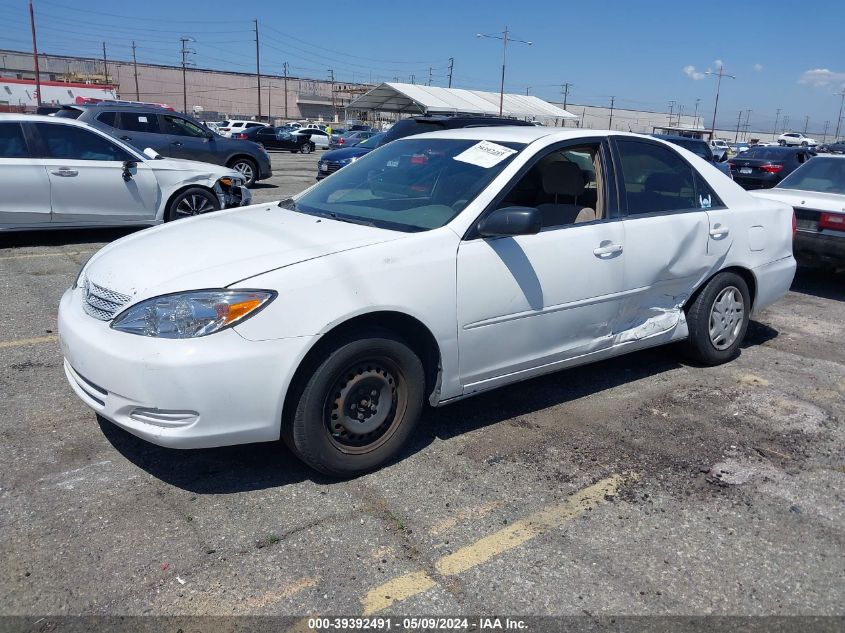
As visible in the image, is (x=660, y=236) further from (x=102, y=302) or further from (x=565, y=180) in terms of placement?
(x=102, y=302)

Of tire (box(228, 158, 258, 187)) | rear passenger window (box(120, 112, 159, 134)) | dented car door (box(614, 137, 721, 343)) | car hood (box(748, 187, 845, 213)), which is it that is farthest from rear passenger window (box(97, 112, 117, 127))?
dented car door (box(614, 137, 721, 343))

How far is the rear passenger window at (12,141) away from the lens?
8102 mm

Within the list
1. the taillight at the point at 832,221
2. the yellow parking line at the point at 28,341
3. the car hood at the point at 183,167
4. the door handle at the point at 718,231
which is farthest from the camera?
the car hood at the point at 183,167

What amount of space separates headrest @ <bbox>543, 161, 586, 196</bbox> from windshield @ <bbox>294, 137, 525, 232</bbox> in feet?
1.50

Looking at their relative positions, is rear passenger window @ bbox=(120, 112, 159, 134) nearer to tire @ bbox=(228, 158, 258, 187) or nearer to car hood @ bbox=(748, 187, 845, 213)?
tire @ bbox=(228, 158, 258, 187)

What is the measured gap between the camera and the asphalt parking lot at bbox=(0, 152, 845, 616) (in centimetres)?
267

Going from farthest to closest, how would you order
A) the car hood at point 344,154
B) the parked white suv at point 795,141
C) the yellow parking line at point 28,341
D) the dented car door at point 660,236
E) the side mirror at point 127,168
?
the parked white suv at point 795,141, the car hood at point 344,154, the side mirror at point 127,168, the yellow parking line at point 28,341, the dented car door at point 660,236

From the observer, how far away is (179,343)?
2.98 metres

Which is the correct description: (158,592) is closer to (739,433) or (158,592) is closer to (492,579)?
(492,579)

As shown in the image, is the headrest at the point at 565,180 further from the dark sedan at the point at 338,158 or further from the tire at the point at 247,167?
the tire at the point at 247,167

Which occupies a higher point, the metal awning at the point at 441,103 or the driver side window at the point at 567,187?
the metal awning at the point at 441,103

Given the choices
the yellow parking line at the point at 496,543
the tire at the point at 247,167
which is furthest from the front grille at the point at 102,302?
the tire at the point at 247,167

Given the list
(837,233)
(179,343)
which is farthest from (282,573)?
(837,233)

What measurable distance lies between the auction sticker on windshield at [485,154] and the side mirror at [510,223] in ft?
1.62
